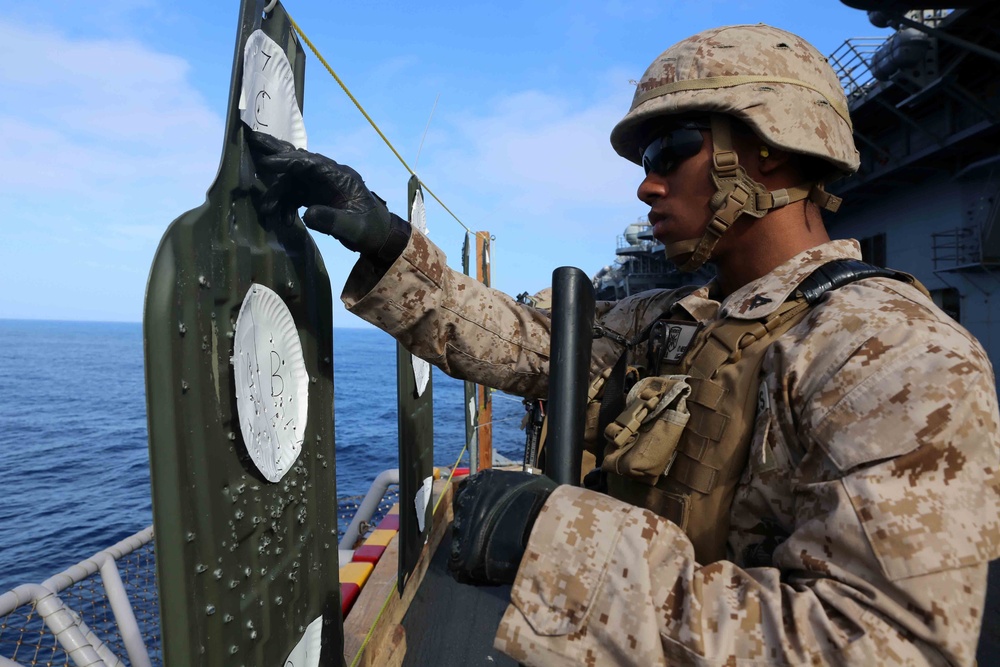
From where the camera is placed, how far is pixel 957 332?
1.37 metres

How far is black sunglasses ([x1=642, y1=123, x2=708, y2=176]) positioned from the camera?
196 cm

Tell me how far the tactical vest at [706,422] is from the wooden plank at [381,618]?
208cm

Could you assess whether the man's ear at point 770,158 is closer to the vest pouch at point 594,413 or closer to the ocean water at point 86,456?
the vest pouch at point 594,413

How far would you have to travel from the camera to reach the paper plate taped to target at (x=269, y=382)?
1.65m

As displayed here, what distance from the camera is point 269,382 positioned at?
179 cm

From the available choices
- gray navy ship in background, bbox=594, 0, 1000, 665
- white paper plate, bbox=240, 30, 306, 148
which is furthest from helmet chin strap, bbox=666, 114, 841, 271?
gray navy ship in background, bbox=594, 0, 1000, 665

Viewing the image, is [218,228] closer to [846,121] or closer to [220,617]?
[220,617]

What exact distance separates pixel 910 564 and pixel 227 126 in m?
1.80

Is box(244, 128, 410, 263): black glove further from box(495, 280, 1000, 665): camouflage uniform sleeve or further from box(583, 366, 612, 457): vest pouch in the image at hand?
box(495, 280, 1000, 665): camouflage uniform sleeve

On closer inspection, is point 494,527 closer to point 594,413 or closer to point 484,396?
point 594,413

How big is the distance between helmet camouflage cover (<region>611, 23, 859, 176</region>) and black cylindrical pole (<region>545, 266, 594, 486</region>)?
62cm

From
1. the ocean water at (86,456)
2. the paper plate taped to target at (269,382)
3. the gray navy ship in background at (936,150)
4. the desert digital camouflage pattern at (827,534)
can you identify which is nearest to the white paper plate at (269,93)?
the paper plate taped to target at (269,382)

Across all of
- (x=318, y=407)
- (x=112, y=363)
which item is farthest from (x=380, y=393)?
(x=318, y=407)

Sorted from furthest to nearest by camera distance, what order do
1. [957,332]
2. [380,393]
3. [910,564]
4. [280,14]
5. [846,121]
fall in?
[380,393] → [846,121] → [280,14] → [957,332] → [910,564]
